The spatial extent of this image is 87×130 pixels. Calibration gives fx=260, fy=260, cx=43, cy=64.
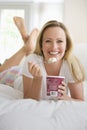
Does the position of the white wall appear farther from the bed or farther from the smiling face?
the bed

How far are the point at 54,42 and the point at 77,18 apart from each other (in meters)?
1.67

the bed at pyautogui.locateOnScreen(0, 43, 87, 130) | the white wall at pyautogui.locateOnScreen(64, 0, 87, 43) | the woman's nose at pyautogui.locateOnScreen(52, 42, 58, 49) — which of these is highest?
the white wall at pyautogui.locateOnScreen(64, 0, 87, 43)

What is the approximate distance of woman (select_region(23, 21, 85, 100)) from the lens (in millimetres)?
1175

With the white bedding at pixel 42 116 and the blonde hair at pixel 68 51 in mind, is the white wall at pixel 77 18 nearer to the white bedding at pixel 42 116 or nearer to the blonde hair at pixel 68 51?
the blonde hair at pixel 68 51

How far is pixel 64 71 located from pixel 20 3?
2576 millimetres

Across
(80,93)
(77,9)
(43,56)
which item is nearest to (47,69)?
(43,56)

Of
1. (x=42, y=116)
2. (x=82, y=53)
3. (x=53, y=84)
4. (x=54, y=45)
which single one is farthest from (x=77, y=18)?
(x=42, y=116)

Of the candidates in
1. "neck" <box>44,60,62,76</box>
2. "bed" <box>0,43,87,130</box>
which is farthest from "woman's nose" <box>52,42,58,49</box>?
"bed" <box>0,43,87,130</box>

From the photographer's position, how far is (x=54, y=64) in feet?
4.16

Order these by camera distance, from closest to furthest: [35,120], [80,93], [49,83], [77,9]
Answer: [35,120]
[49,83]
[80,93]
[77,9]

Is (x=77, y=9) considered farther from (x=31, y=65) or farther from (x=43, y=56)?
(x=31, y=65)

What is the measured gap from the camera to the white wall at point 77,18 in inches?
108

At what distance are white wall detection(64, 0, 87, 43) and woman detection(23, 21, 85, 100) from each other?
1526mm

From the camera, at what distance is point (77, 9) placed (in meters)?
2.76
